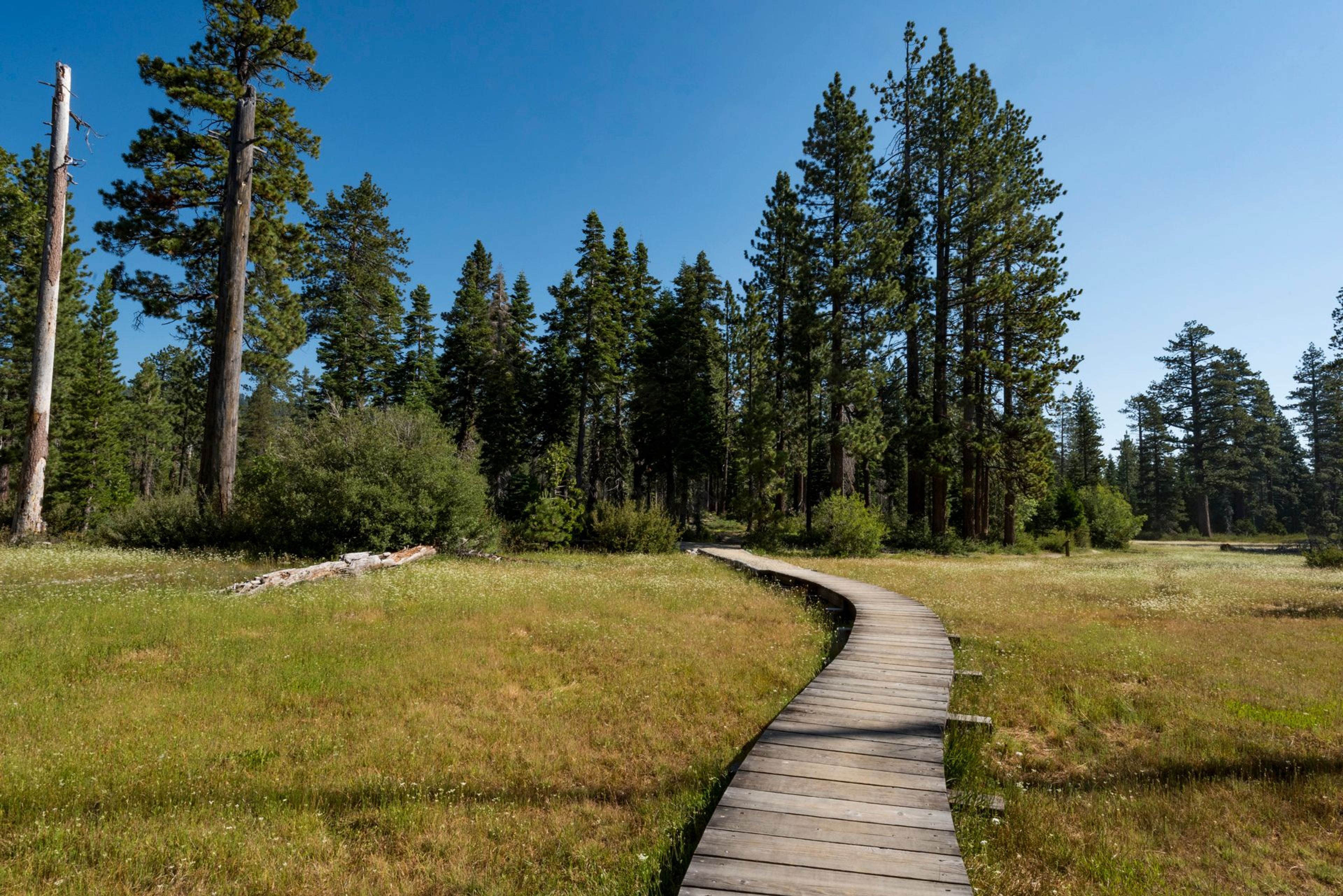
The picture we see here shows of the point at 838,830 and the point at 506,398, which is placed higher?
the point at 506,398

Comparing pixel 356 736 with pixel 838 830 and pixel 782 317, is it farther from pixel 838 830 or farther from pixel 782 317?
pixel 782 317

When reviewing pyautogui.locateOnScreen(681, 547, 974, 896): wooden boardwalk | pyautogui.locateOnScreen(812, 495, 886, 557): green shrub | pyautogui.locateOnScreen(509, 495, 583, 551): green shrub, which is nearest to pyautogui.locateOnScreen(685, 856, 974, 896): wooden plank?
pyautogui.locateOnScreen(681, 547, 974, 896): wooden boardwalk

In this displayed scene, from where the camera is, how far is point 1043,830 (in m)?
4.18

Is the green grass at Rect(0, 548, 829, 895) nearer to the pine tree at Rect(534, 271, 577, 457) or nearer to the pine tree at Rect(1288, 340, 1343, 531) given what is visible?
the pine tree at Rect(534, 271, 577, 457)

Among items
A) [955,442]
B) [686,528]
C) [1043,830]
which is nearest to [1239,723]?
[1043,830]

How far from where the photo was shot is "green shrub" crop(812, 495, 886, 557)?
22875mm

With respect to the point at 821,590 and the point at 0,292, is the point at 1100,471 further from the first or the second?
the point at 0,292

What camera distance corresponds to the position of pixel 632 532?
23516mm

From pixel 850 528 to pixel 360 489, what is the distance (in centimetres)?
1714

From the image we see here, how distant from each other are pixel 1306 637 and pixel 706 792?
10696mm

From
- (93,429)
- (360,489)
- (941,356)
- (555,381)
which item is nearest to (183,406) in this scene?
(93,429)

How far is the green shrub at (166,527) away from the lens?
1652cm

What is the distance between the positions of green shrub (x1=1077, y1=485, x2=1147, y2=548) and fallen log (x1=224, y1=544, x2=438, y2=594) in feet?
127

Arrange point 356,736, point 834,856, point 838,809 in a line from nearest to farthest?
point 834,856 → point 838,809 → point 356,736
